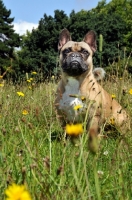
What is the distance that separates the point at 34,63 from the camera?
3341cm

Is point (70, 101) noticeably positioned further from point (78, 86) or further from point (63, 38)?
point (63, 38)

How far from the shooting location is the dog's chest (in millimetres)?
4120

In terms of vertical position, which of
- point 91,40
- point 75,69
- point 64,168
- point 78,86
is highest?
point 91,40

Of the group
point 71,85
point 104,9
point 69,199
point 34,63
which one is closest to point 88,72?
point 71,85

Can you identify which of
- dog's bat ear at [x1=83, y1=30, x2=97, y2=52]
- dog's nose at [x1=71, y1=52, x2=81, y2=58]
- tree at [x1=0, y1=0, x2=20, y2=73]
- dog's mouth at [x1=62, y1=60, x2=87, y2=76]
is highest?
tree at [x1=0, y1=0, x2=20, y2=73]

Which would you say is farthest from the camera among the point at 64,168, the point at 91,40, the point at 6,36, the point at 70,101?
the point at 6,36

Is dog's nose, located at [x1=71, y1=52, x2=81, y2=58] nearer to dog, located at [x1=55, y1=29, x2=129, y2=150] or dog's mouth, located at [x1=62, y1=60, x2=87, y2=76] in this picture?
Answer: dog, located at [x1=55, y1=29, x2=129, y2=150]

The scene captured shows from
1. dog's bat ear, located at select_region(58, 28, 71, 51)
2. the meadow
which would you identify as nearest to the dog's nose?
dog's bat ear, located at select_region(58, 28, 71, 51)

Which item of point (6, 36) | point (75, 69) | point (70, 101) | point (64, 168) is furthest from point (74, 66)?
point (6, 36)

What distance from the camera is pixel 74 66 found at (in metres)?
4.49

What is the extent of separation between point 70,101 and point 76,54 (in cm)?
75

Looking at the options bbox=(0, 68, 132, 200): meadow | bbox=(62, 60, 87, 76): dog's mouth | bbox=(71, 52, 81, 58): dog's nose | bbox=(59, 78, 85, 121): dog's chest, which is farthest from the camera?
bbox=(71, 52, 81, 58): dog's nose

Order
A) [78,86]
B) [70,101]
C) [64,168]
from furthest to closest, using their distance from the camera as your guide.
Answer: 1. [78,86]
2. [70,101]
3. [64,168]

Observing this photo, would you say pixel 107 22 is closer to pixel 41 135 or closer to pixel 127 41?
pixel 127 41
